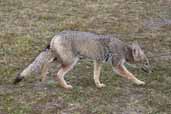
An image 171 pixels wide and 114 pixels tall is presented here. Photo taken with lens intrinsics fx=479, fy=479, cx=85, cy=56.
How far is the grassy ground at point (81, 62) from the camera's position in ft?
21.8

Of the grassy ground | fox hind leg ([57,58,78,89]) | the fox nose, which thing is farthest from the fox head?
fox hind leg ([57,58,78,89])

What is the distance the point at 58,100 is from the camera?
6805mm

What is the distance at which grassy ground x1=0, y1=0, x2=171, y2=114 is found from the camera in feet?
21.8

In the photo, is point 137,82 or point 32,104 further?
point 137,82

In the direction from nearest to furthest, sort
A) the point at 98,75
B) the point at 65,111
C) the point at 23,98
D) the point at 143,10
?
the point at 65,111
the point at 23,98
the point at 98,75
the point at 143,10

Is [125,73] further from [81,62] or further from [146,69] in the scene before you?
[81,62]

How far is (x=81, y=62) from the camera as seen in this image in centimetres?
866

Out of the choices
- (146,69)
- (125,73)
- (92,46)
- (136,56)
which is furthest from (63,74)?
(146,69)

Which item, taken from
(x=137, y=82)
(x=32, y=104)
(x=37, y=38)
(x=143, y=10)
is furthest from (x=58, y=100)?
(x=143, y=10)

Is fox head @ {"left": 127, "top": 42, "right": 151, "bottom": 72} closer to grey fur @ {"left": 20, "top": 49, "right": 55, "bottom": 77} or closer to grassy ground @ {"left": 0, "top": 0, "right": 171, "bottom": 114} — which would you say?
grassy ground @ {"left": 0, "top": 0, "right": 171, "bottom": 114}

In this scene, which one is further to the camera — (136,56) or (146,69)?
(146,69)

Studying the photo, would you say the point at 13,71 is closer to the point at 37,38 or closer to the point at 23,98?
the point at 23,98

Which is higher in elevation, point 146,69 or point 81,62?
point 146,69

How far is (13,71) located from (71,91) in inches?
55.4
